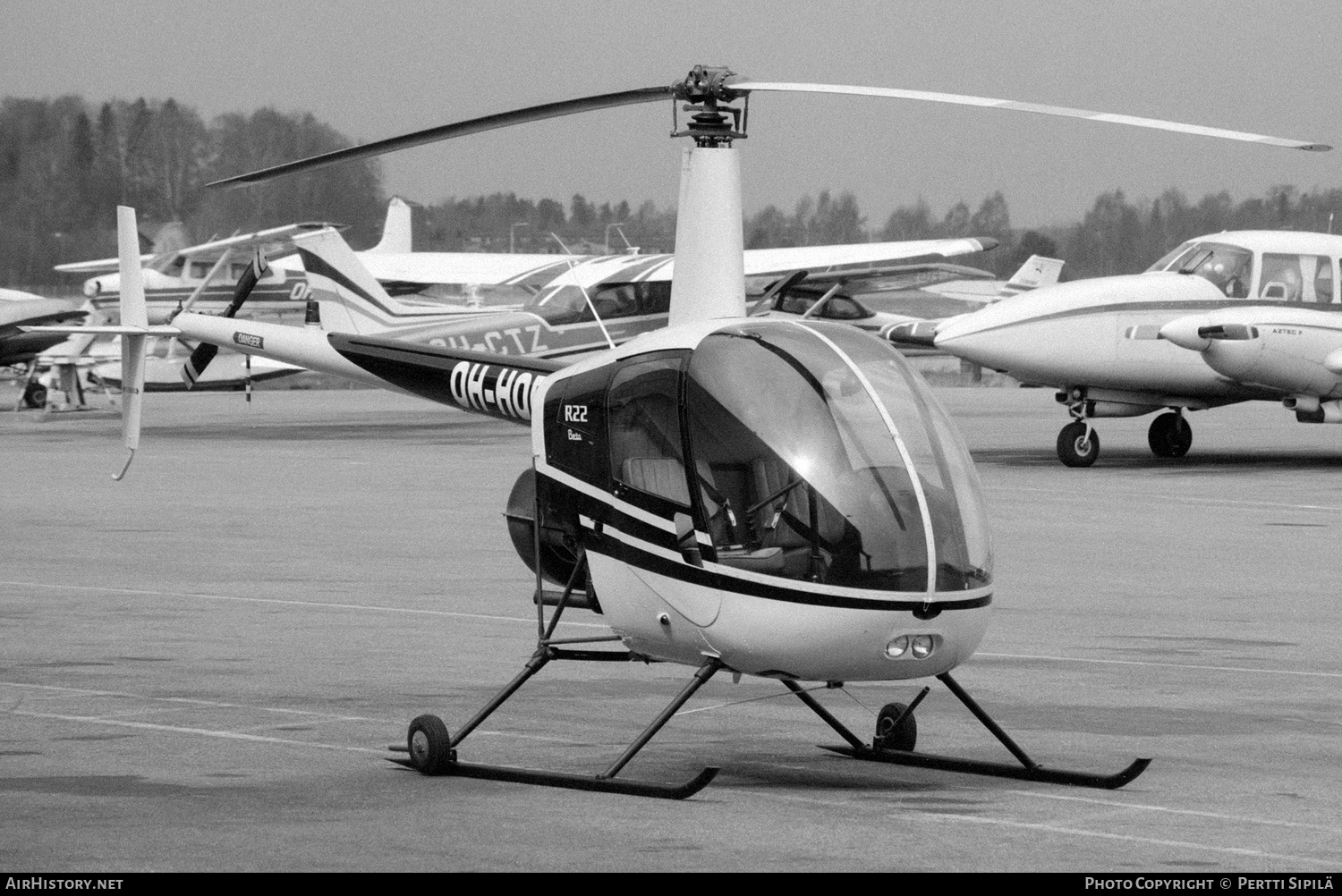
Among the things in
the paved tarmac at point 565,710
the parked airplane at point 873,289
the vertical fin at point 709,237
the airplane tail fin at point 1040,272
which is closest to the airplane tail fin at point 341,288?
the parked airplane at point 873,289

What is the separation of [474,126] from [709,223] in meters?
1.12

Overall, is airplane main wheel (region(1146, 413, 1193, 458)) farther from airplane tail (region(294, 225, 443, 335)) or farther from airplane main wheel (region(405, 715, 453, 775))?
airplane main wheel (region(405, 715, 453, 775))

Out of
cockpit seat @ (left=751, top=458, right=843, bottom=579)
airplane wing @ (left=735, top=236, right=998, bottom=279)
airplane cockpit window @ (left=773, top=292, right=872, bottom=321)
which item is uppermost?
airplane wing @ (left=735, top=236, right=998, bottom=279)

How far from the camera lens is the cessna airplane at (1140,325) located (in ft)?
69.9

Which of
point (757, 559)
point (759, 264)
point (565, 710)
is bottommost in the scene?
point (565, 710)

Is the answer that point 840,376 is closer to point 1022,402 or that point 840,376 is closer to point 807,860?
point 807,860

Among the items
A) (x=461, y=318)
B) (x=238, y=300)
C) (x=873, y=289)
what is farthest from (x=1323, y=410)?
(x=461, y=318)

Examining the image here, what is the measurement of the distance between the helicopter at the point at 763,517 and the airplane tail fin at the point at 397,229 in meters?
58.8

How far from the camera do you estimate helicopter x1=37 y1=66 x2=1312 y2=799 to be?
20.9ft

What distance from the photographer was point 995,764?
22.7ft

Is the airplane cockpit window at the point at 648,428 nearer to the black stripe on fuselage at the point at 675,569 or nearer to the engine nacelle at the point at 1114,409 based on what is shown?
the black stripe on fuselage at the point at 675,569

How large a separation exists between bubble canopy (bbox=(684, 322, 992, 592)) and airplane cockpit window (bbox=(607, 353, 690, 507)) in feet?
0.37

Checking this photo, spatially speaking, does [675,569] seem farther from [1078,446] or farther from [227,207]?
[227,207]

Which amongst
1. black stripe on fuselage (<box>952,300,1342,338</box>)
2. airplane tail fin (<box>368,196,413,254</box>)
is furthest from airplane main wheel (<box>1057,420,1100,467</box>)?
airplane tail fin (<box>368,196,413,254</box>)
